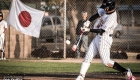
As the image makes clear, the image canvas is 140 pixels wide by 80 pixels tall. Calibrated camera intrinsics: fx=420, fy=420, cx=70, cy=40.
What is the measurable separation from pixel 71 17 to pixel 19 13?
4.77 metres

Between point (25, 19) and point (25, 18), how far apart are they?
5cm

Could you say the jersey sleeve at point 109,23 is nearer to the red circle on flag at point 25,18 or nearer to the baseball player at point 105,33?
the baseball player at point 105,33

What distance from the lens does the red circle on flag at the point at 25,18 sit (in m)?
17.5

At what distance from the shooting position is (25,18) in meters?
17.5

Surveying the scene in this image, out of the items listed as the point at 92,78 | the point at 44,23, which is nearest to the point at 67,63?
the point at 92,78

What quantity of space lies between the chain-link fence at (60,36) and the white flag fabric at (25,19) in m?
0.82

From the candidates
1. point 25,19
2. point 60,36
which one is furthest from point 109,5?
point 60,36

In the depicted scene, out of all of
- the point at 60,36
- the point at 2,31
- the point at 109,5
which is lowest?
the point at 60,36

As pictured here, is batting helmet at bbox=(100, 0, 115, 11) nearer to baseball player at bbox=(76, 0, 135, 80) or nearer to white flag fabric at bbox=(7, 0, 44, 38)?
baseball player at bbox=(76, 0, 135, 80)

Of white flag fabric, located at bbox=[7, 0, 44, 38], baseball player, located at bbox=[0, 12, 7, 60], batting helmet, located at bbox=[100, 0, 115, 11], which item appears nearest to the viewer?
batting helmet, located at bbox=[100, 0, 115, 11]

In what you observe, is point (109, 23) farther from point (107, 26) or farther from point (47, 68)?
point (47, 68)

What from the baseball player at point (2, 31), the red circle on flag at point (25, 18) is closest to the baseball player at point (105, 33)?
the red circle on flag at point (25, 18)

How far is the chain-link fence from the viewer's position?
1886 centimetres

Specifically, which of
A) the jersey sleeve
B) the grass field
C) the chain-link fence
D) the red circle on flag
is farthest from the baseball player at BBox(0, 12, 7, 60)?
the jersey sleeve
